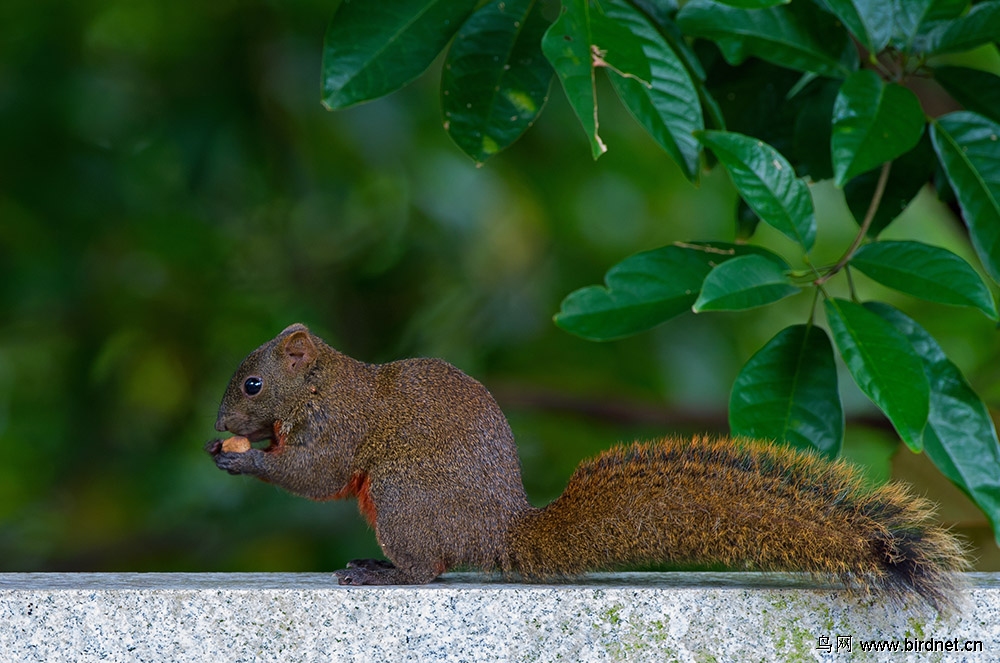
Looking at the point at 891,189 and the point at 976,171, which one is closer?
the point at 976,171

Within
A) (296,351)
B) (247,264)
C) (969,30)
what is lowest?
(247,264)

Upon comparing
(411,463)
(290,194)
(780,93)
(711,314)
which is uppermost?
(780,93)

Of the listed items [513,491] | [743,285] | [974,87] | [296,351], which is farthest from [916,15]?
[296,351]

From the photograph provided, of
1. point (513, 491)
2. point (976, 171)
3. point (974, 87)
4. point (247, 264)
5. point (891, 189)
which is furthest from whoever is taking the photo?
point (247, 264)

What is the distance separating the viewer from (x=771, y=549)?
4.26 feet

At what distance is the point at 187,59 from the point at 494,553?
165cm

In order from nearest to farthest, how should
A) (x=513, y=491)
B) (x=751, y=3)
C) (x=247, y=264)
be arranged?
(x=751, y=3)
(x=513, y=491)
(x=247, y=264)

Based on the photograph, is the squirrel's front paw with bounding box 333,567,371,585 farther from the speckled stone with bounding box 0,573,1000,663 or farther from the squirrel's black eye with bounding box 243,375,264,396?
the squirrel's black eye with bounding box 243,375,264,396

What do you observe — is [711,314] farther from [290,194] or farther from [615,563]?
[615,563]

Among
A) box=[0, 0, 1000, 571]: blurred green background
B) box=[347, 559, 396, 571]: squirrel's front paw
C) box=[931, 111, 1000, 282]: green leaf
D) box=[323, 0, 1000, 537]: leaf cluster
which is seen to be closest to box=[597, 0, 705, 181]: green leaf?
box=[323, 0, 1000, 537]: leaf cluster

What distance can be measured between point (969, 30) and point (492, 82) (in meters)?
0.66

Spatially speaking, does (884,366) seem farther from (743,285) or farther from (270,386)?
(270,386)

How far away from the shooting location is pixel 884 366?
1.41 metres

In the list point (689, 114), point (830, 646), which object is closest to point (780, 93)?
point (689, 114)
